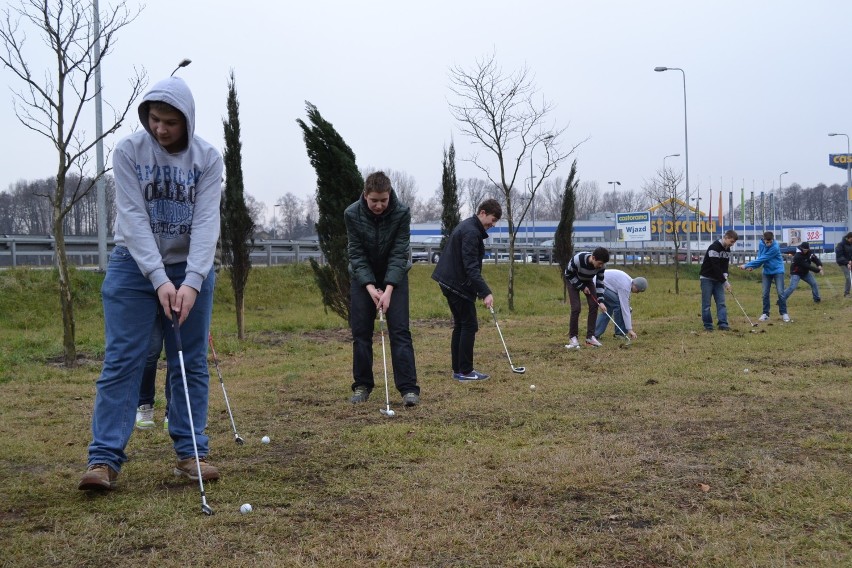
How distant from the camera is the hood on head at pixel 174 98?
3895 millimetres

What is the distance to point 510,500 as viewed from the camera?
372cm

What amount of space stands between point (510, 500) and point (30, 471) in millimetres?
2710

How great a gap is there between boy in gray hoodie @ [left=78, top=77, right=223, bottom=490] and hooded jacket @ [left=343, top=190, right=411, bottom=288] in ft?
7.88

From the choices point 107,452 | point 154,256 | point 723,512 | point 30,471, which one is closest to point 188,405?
point 107,452

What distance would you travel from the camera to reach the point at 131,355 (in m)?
3.94

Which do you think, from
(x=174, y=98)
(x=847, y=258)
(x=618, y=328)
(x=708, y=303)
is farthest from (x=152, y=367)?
(x=847, y=258)

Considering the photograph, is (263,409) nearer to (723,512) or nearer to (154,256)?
(154,256)

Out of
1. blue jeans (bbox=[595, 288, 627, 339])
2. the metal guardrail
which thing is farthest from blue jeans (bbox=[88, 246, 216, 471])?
the metal guardrail

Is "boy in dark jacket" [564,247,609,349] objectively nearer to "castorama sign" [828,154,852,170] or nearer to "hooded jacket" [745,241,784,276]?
"hooded jacket" [745,241,784,276]

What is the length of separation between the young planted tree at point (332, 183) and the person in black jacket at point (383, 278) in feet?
22.8

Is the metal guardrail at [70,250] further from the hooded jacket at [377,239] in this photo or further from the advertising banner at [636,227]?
the advertising banner at [636,227]

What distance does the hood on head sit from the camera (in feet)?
12.8

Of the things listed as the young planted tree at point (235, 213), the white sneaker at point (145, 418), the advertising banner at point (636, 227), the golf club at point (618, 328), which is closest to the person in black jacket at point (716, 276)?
the golf club at point (618, 328)

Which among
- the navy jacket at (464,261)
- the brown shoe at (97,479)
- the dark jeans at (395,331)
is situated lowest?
the brown shoe at (97,479)
